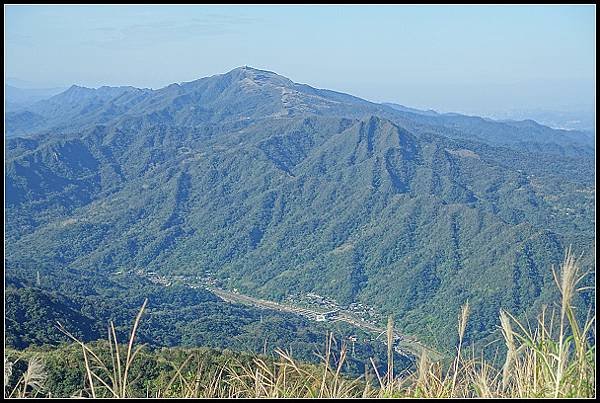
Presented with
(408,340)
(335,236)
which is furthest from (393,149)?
(408,340)

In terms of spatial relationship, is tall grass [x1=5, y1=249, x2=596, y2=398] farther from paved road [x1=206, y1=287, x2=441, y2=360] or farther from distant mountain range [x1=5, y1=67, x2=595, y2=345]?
distant mountain range [x1=5, y1=67, x2=595, y2=345]

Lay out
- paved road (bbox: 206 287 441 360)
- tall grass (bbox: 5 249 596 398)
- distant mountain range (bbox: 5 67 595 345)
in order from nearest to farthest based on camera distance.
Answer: tall grass (bbox: 5 249 596 398), paved road (bbox: 206 287 441 360), distant mountain range (bbox: 5 67 595 345)

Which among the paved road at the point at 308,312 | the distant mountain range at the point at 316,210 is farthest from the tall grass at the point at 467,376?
the distant mountain range at the point at 316,210

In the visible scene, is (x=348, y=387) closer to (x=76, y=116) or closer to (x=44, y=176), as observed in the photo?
(x=44, y=176)

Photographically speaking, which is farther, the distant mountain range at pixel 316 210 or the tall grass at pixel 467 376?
the distant mountain range at pixel 316 210

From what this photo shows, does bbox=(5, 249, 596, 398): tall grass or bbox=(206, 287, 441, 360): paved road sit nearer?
bbox=(5, 249, 596, 398): tall grass

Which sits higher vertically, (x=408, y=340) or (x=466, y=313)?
(x=466, y=313)

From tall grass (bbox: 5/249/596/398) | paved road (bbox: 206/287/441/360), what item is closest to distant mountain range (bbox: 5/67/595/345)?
paved road (bbox: 206/287/441/360)

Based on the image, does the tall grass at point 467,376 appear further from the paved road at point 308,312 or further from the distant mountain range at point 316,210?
the distant mountain range at point 316,210
